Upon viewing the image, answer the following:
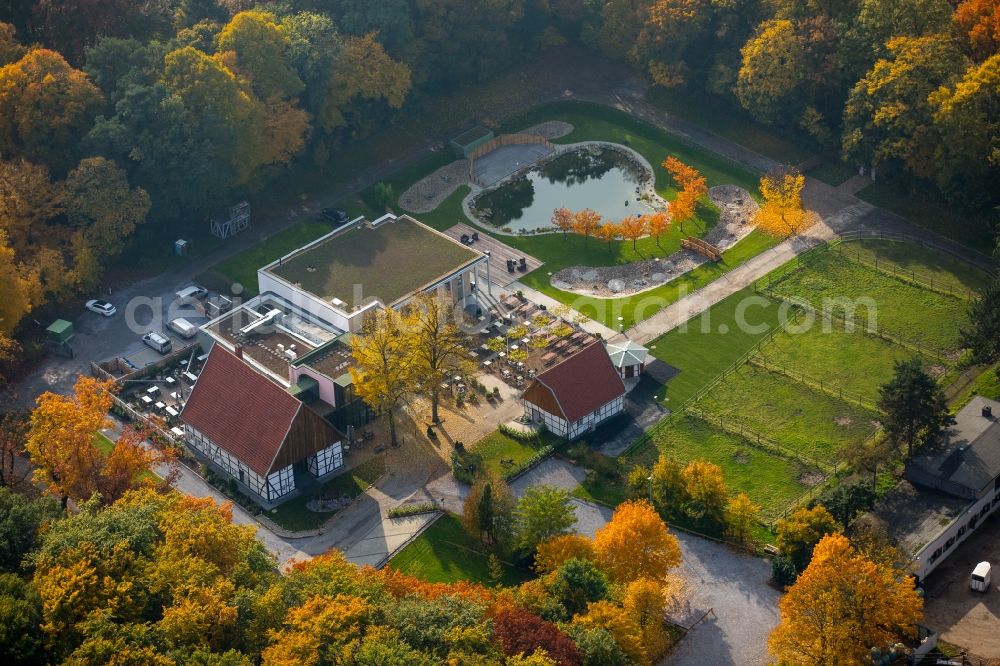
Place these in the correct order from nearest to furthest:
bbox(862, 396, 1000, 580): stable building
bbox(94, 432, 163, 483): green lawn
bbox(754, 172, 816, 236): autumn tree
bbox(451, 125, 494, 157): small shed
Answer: bbox(862, 396, 1000, 580): stable building
bbox(94, 432, 163, 483): green lawn
bbox(754, 172, 816, 236): autumn tree
bbox(451, 125, 494, 157): small shed

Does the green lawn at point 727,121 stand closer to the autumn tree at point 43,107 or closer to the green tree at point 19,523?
the autumn tree at point 43,107

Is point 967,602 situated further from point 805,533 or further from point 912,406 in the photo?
point 912,406

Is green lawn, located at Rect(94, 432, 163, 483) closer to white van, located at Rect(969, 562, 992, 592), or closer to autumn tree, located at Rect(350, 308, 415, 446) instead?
autumn tree, located at Rect(350, 308, 415, 446)

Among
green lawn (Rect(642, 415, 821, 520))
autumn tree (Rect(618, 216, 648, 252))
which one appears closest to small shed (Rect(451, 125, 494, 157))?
autumn tree (Rect(618, 216, 648, 252))

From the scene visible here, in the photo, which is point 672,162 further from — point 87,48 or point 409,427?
point 87,48

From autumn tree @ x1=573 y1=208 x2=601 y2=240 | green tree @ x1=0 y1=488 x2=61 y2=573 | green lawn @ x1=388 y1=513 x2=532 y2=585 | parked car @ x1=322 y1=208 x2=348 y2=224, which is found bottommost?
green lawn @ x1=388 y1=513 x2=532 y2=585

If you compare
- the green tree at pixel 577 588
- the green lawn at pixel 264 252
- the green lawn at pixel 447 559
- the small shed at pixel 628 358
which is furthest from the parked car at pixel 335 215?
the green tree at pixel 577 588

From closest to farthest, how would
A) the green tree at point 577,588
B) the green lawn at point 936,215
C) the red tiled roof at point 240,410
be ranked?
the green tree at point 577,588
the red tiled roof at point 240,410
the green lawn at point 936,215

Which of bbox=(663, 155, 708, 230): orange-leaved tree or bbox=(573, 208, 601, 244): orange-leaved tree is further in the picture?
bbox=(663, 155, 708, 230): orange-leaved tree
